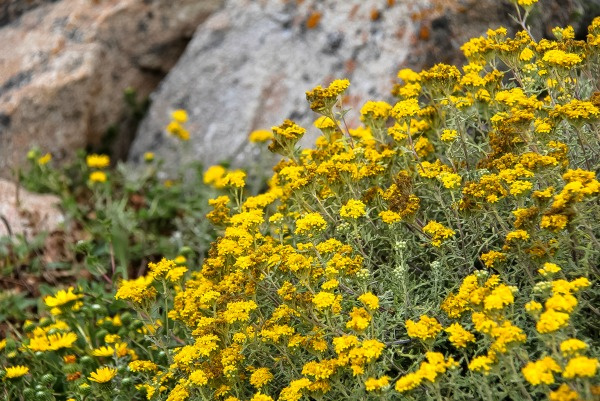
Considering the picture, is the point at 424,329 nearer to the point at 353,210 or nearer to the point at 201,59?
the point at 353,210

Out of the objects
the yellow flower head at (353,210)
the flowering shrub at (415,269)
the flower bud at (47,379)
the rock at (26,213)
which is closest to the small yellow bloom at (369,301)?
the flowering shrub at (415,269)

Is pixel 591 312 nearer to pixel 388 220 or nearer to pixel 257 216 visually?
pixel 388 220

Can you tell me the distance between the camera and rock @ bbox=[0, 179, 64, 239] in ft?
18.4

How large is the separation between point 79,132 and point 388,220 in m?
4.07

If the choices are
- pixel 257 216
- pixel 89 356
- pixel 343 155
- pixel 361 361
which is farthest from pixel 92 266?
pixel 361 361

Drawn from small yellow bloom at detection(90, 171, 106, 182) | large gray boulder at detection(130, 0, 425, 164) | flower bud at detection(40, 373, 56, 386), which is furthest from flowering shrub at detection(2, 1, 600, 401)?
small yellow bloom at detection(90, 171, 106, 182)

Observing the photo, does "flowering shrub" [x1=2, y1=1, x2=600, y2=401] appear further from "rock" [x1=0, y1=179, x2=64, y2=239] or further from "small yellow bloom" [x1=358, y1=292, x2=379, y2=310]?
"rock" [x1=0, y1=179, x2=64, y2=239]

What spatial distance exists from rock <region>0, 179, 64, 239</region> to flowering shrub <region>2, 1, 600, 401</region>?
2.05 m

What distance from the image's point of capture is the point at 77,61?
6.49 meters

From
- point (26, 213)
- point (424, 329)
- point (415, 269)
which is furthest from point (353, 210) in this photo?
point (26, 213)

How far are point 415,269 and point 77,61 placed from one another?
4.08 meters

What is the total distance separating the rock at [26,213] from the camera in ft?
18.4

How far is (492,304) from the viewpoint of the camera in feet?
8.01

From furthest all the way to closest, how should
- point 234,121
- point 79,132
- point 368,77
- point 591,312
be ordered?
1. point 79,132
2. point 234,121
3. point 368,77
4. point 591,312
